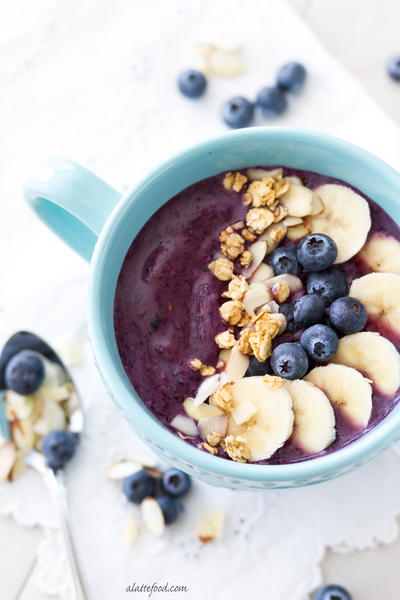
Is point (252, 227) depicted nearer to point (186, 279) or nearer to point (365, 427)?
point (186, 279)

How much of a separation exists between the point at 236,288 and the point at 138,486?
0.47 meters

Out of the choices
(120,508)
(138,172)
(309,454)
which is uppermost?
(138,172)

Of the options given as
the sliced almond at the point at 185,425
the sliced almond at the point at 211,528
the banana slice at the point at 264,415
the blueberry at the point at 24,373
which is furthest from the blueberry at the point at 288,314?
the blueberry at the point at 24,373

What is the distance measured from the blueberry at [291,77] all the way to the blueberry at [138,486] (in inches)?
33.7

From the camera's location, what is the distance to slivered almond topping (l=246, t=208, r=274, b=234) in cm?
124

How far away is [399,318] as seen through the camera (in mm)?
1179

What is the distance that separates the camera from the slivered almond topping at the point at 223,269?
1224 millimetres

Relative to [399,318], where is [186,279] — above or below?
below

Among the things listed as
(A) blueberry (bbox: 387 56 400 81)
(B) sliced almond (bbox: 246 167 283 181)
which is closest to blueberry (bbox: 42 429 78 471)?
(B) sliced almond (bbox: 246 167 283 181)

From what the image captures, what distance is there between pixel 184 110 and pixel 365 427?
853 millimetres

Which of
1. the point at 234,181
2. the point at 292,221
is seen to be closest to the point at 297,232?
the point at 292,221

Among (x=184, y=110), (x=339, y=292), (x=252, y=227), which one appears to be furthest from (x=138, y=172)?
(x=339, y=292)

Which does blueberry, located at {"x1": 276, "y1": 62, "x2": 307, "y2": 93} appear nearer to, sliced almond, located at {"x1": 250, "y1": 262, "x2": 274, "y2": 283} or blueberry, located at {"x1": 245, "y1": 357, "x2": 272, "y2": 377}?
sliced almond, located at {"x1": 250, "y1": 262, "x2": 274, "y2": 283}

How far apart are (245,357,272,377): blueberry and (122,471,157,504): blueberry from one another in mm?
391
